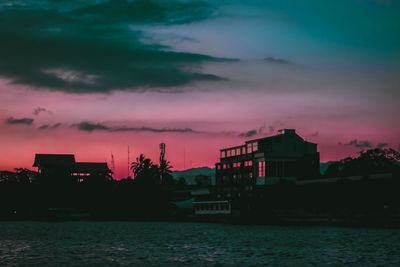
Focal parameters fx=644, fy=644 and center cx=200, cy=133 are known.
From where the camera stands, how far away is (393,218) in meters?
127

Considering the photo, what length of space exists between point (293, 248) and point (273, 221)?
283ft

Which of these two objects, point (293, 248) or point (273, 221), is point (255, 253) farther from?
point (273, 221)

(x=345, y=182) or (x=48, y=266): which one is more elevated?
(x=345, y=182)

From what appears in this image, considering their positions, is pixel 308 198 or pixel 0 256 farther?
pixel 308 198

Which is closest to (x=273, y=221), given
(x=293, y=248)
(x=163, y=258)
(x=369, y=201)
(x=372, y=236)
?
(x=369, y=201)

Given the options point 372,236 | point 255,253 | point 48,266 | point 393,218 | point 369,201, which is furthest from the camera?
point 369,201

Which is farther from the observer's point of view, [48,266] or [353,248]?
[353,248]

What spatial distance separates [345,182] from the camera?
160625mm

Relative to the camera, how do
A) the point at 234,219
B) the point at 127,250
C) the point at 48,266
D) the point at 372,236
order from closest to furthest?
1. the point at 48,266
2. the point at 127,250
3. the point at 372,236
4. the point at 234,219

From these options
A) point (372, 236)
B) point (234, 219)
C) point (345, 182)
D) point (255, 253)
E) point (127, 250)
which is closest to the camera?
point (255, 253)

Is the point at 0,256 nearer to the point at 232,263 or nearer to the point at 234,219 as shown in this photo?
the point at 232,263

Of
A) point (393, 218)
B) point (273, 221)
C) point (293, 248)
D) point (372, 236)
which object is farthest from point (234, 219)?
point (293, 248)

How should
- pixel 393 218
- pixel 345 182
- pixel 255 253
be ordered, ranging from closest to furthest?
pixel 255 253, pixel 393 218, pixel 345 182

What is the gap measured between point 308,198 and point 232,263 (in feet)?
345
